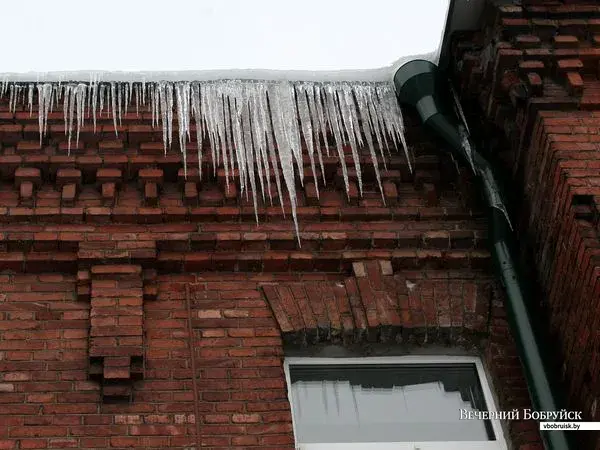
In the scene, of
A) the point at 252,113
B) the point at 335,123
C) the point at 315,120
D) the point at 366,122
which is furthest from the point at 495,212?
the point at 252,113

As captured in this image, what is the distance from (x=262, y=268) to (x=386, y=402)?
1.07 metres

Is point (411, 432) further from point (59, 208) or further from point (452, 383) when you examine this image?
point (59, 208)

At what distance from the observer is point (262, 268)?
7.22 meters

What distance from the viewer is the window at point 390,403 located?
655 centimetres

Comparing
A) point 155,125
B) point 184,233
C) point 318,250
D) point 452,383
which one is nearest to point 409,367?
point 452,383

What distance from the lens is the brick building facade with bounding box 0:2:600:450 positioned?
6367 mm

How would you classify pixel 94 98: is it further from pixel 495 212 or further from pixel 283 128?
pixel 495 212

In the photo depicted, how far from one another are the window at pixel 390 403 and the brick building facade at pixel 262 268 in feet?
0.31

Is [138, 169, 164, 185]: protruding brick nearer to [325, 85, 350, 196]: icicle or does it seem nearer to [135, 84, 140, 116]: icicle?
[135, 84, 140, 116]: icicle

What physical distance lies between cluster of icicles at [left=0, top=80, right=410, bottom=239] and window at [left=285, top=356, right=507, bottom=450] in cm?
122

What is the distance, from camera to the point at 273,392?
648 centimetres

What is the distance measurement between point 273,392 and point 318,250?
1.12 meters

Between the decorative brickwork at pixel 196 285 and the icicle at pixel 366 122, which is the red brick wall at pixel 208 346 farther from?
the icicle at pixel 366 122

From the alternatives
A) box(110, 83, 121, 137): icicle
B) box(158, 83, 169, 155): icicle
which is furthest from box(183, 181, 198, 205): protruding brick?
box(110, 83, 121, 137): icicle
